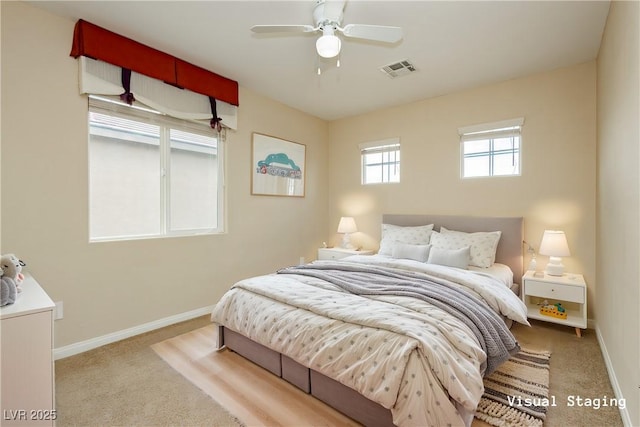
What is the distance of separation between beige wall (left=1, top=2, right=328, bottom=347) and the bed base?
97cm

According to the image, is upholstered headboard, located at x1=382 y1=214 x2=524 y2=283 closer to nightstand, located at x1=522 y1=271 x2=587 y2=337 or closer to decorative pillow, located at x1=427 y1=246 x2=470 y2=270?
nightstand, located at x1=522 y1=271 x2=587 y2=337

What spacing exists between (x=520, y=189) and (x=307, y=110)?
113 inches

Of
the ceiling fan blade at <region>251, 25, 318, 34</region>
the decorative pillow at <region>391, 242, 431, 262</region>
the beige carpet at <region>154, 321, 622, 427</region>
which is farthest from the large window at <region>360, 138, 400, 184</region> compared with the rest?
the ceiling fan blade at <region>251, 25, 318, 34</region>

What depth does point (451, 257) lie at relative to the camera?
116 inches

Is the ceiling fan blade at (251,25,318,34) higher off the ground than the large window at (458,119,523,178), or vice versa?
the ceiling fan blade at (251,25,318,34)

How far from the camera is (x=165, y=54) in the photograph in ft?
9.15

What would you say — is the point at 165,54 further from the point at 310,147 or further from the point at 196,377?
the point at 196,377

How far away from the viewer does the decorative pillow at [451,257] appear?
2910mm

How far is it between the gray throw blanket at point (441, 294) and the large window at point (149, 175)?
1430 mm

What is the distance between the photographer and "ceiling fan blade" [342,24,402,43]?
1933 mm

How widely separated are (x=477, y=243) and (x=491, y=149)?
1.14m

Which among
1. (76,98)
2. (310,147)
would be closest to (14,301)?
(76,98)

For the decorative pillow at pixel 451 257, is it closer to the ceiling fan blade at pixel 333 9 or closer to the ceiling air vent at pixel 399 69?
the ceiling air vent at pixel 399 69

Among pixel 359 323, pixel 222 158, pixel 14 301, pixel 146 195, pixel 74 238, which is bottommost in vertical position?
pixel 359 323
